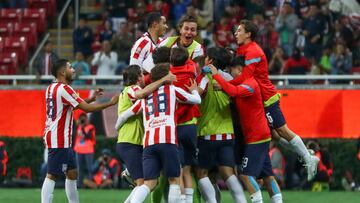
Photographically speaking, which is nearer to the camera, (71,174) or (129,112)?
(129,112)

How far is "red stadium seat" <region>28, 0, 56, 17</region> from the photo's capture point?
3172cm

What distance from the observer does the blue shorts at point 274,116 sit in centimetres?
1775

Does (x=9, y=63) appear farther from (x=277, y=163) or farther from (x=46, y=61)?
(x=277, y=163)

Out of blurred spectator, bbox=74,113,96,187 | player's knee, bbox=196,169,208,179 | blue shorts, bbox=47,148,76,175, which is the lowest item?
blurred spectator, bbox=74,113,96,187

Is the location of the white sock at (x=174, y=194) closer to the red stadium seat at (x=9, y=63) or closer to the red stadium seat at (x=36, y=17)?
the red stadium seat at (x=9, y=63)

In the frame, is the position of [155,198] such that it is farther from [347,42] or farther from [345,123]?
[347,42]

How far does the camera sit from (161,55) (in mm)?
16812

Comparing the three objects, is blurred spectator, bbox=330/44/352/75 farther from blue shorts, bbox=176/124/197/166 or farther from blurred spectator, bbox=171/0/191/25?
blue shorts, bbox=176/124/197/166

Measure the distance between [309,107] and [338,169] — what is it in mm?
1401

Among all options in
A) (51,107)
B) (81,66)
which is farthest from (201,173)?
(81,66)

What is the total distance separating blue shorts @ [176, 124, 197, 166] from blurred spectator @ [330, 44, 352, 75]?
10916 millimetres

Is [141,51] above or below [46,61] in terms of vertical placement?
above

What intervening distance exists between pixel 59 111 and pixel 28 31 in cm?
1312

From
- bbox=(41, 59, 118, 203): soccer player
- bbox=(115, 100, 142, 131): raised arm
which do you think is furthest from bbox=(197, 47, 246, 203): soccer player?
bbox=(41, 59, 118, 203): soccer player
